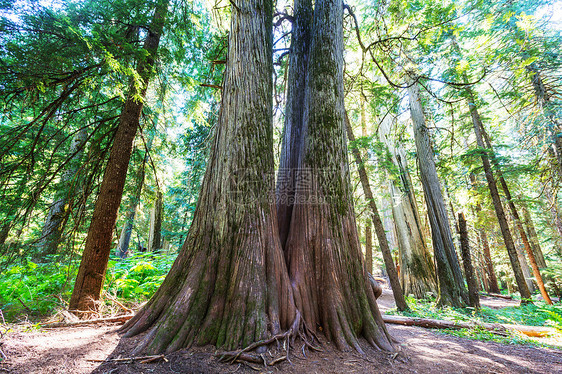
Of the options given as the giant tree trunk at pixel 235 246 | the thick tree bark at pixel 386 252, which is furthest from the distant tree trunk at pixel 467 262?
the giant tree trunk at pixel 235 246

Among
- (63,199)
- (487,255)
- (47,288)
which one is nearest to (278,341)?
(47,288)

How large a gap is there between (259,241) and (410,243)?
8.87 metres

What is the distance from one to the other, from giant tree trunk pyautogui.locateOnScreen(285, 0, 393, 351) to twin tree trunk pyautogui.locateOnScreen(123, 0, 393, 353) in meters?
0.02

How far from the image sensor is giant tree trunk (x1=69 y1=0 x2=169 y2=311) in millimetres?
4117

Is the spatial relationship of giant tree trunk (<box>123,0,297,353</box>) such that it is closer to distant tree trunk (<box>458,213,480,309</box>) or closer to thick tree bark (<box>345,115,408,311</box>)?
thick tree bark (<box>345,115,408,311</box>)

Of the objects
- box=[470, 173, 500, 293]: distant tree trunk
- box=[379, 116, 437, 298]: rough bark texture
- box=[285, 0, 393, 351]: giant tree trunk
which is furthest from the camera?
box=[470, 173, 500, 293]: distant tree trunk

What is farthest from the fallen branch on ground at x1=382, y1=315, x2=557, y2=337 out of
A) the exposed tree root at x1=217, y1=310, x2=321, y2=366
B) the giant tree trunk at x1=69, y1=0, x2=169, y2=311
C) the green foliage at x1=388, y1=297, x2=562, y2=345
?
the giant tree trunk at x1=69, y1=0, x2=169, y2=311

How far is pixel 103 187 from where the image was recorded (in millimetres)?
4512

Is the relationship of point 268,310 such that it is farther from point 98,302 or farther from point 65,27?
point 65,27

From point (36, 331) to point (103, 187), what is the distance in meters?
2.41

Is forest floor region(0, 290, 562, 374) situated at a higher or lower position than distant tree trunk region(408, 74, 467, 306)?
lower

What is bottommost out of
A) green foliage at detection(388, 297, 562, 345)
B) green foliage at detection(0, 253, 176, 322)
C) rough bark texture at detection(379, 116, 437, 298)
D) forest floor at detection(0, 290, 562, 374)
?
green foliage at detection(388, 297, 562, 345)

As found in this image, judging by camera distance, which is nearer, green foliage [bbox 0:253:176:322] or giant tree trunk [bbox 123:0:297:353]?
giant tree trunk [bbox 123:0:297:353]

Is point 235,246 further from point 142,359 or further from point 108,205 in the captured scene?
point 108,205
